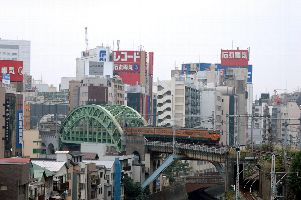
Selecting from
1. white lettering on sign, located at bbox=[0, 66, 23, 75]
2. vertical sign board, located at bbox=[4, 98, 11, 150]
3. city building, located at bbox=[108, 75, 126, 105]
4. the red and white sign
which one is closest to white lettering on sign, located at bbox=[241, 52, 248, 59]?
the red and white sign

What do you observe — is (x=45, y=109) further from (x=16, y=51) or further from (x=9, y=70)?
(x=16, y=51)

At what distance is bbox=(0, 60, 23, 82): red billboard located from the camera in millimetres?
88125

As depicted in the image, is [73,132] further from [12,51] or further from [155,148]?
[12,51]

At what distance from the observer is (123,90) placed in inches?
4776

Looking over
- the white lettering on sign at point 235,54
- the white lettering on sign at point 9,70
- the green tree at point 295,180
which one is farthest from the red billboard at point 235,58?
the green tree at point 295,180

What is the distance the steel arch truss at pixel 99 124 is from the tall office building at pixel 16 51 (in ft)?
309

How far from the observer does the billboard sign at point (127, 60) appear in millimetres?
Result: 136875

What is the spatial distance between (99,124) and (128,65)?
59.8 metres

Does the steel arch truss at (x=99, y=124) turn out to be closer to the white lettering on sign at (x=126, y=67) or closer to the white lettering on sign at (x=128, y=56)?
the white lettering on sign at (x=128, y=56)

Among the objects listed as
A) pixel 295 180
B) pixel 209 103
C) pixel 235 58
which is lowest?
pixel 295 180

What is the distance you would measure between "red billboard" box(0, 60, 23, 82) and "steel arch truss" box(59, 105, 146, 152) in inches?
381

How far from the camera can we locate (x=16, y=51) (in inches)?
7185

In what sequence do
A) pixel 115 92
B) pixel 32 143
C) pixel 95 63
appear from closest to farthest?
pixel 32 143 < pixel 115 92 < pixel 95 63

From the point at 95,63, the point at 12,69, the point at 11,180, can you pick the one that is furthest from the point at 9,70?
the point at 11,180
